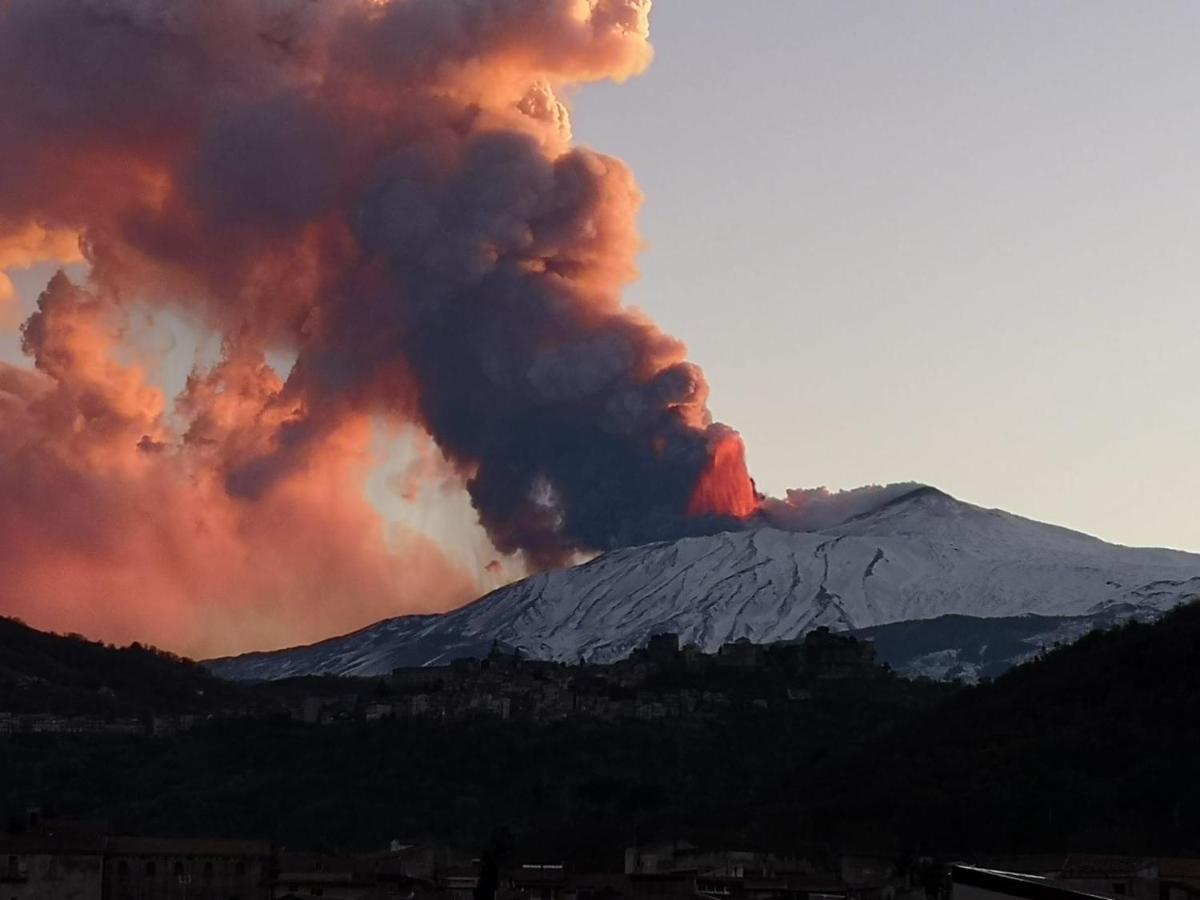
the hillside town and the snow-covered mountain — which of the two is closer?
the hillside town

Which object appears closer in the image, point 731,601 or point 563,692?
point 563,692

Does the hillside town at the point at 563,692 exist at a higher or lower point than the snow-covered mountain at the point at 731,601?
lower

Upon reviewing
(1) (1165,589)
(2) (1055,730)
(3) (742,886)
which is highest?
(1) (1165,589)

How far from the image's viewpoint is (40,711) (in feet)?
435

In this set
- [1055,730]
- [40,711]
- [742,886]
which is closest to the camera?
[742,886]

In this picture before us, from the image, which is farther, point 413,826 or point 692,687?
point 692,687

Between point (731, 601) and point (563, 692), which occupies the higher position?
point (731, 601)

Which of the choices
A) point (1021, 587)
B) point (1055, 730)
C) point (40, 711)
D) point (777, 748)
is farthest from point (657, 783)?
point (1021, 587)

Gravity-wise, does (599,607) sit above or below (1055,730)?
above

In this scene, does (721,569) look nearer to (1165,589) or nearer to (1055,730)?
(1165,589)

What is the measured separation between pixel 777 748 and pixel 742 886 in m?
55.4

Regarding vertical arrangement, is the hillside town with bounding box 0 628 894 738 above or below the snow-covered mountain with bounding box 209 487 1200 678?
below

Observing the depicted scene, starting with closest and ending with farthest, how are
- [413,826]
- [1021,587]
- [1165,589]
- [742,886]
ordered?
[742,886], [413,826], [1165,589], [1021,587]

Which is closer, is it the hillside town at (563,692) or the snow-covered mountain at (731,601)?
the hillside town at (563,692)
